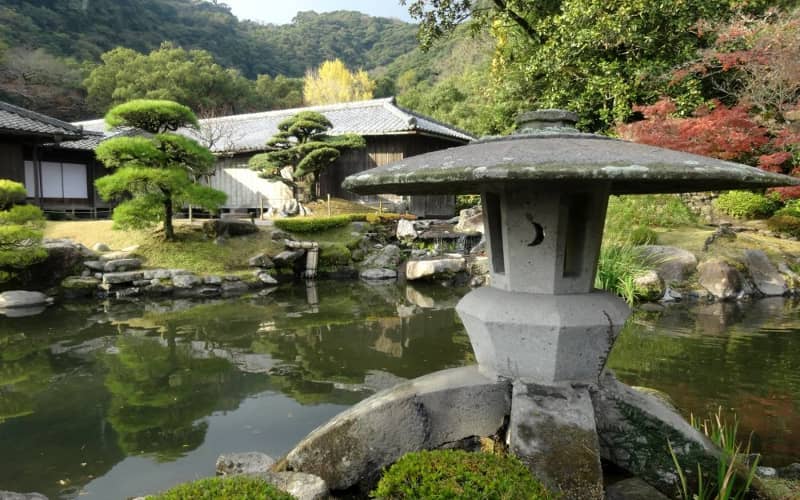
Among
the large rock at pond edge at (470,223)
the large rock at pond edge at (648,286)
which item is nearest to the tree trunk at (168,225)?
the large rock at pond edge at (470,223)

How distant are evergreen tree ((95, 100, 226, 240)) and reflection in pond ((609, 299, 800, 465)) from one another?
10895 mm

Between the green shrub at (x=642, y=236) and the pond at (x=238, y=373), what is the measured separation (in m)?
2.53

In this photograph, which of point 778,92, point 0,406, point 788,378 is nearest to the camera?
point 0,406

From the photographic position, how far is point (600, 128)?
1658cm

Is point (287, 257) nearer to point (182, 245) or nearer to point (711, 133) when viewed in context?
point (182, 245)

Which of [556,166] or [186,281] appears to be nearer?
[556,166]

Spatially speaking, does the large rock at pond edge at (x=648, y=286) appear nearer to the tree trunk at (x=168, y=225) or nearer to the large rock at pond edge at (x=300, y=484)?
the large rock at pond edge at (x=300, y=484)

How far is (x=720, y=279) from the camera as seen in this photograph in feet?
36.3

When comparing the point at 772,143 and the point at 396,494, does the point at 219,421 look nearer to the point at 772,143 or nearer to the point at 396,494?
the point at 396,494

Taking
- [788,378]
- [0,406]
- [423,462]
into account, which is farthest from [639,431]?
[0,406]

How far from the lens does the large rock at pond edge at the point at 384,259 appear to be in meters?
15.1

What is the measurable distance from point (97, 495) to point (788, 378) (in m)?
7.34

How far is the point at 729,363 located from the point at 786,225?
9752 mm

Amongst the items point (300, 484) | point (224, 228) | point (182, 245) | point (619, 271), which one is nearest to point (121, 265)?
point (182, 245)
